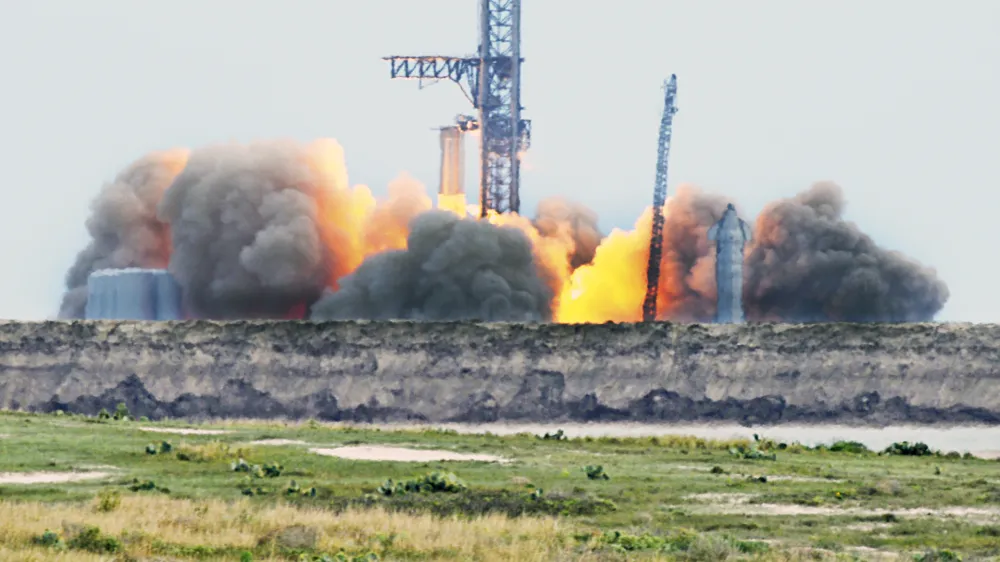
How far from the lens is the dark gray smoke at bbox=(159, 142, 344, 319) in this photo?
3644 inches

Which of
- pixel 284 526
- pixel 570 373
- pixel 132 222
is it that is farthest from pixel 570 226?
pixel 284 526

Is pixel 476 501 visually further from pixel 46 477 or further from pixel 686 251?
pixel 686 251

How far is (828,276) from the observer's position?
312 feet

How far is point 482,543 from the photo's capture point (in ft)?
95.7

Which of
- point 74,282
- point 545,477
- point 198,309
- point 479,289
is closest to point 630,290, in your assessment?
point 479,289

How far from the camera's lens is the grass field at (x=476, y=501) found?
28844 mm

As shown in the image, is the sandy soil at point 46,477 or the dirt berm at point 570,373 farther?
the dirt berm at point 570,373

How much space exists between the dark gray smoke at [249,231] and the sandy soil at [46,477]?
5205 centimetres

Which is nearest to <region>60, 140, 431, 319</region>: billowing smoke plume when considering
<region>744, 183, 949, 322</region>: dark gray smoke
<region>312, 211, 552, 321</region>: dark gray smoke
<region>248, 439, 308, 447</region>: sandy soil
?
<region>312, 211, 552, 321</region>: dark gray smoke

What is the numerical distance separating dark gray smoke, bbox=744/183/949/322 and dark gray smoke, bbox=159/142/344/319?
22.2 m

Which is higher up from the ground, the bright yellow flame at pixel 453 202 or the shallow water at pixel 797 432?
the bright yellow flame at pixel 453 202

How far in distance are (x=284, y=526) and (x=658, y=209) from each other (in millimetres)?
73240

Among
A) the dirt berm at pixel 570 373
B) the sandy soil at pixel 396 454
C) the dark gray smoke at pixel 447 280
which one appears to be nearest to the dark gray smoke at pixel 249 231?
the dark gray smoke at pixel 447 280

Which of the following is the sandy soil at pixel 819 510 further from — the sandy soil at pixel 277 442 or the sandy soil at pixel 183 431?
the sandy soil at pixel 183 431
